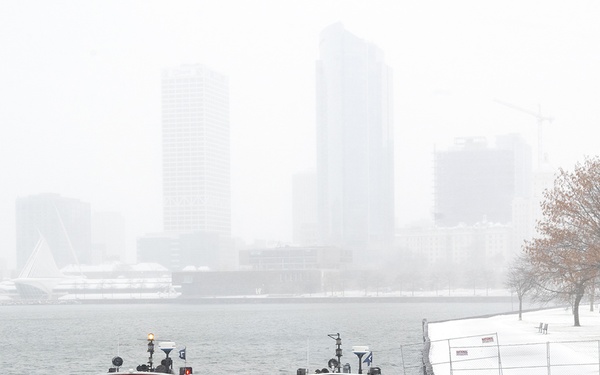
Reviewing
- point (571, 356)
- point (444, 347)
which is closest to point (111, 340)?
point (444, 347)

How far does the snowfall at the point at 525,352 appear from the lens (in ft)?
162

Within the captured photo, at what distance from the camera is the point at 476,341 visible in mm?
75812

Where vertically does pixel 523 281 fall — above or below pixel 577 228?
below

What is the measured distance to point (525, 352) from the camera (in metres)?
60.6

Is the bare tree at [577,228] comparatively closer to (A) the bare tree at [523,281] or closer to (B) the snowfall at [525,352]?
(B) the snowfall at [525,352]

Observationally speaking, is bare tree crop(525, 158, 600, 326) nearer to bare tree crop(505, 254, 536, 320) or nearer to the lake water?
the lake water

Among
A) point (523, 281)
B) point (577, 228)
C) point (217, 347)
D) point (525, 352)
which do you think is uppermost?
point (577, 228)

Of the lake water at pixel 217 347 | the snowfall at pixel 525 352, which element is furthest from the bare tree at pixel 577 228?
the lake water at pixel 217 347

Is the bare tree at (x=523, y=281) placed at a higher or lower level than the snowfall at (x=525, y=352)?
higher

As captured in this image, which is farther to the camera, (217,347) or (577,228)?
(217,347)

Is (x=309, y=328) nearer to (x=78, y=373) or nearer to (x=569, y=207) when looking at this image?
(x=78, y=373)

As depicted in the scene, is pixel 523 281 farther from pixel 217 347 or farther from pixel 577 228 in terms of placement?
pixel 577 228

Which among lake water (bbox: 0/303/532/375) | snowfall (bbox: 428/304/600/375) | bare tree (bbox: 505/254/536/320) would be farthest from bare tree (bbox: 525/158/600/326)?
bare tree (bbox: 505/254/536/320)

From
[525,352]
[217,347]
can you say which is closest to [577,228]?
[525,352]
